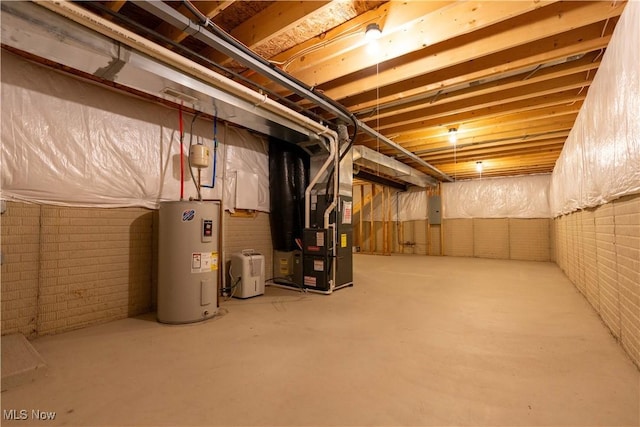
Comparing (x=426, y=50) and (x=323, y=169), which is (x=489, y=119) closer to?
(x=426, y=50)

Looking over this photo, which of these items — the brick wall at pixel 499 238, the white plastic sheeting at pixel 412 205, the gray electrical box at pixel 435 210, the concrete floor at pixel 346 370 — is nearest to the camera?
the concrete floor at pixel 346 370

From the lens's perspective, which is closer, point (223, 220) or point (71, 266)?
point (71, 266)

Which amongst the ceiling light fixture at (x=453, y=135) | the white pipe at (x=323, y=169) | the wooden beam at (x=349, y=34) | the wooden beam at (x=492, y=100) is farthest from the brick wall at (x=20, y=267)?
the ceiling light fixture at (x=453, y=135)

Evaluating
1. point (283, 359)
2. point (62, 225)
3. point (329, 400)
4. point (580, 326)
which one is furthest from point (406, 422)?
point (62, 225)

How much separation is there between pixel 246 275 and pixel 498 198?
681 centimetres

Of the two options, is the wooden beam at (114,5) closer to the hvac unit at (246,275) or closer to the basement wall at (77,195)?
the basement wall at (77,195)

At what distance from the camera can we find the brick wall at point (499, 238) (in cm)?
686

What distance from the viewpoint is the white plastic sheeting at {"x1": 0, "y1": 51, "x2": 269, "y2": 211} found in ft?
7.07

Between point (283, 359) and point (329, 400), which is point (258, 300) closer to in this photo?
point (283, 359)

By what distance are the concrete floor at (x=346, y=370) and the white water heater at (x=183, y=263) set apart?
0.59 ft

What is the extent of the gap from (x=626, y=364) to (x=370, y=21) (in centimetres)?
280

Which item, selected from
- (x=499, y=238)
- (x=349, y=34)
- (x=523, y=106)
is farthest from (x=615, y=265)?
(x=499, y=238)

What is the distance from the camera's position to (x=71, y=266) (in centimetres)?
241

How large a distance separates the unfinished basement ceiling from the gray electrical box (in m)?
4.11
